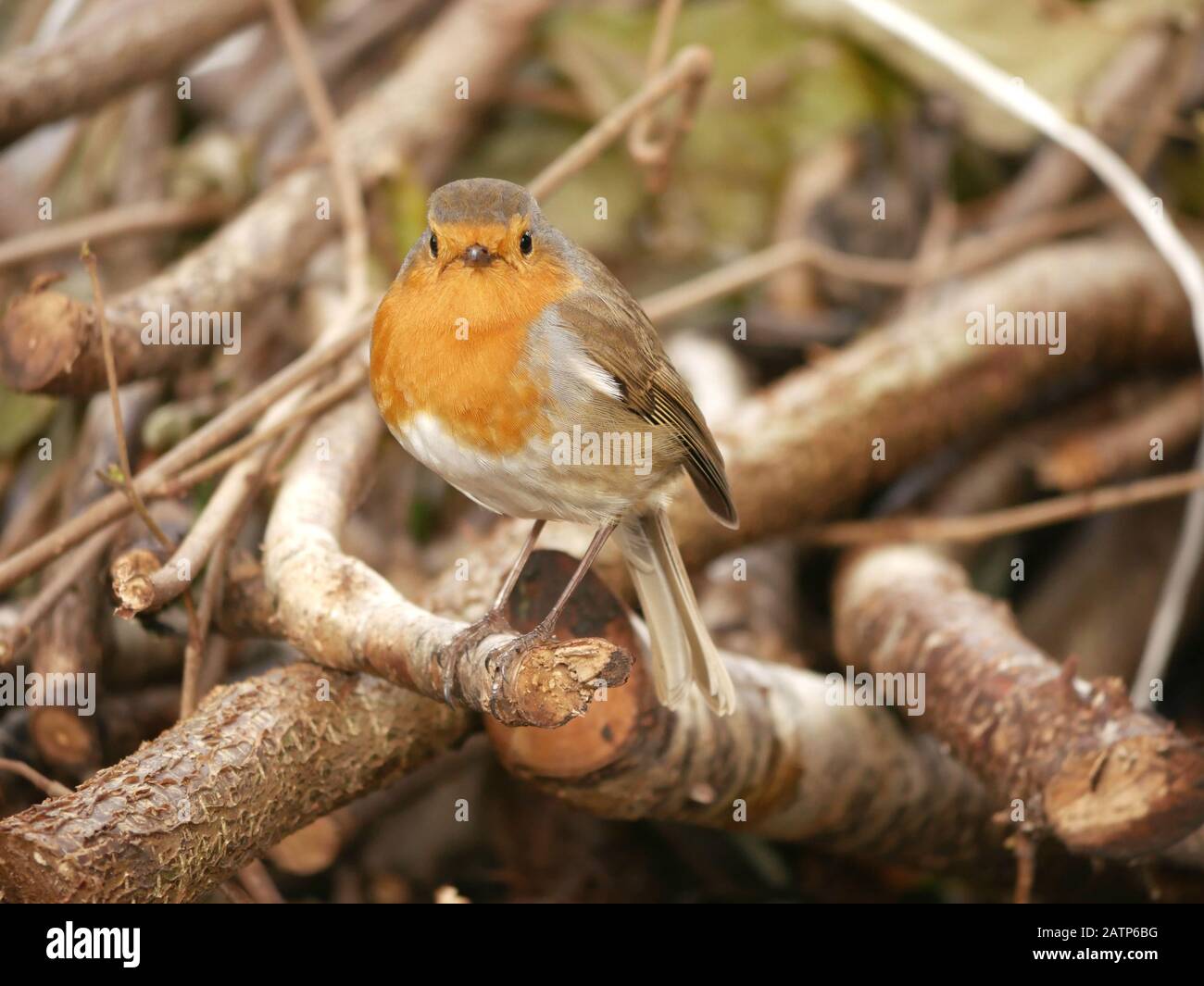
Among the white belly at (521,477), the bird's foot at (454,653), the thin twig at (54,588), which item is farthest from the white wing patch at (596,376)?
the thin twig at (54,588)

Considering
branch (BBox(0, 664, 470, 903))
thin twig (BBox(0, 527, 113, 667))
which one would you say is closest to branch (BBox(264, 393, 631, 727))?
branch (BBox(0, 664, 470, 903))

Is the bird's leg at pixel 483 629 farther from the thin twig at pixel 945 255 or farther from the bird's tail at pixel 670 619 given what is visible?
the thin twig at pixel 945 255

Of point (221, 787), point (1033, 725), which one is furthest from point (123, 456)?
point (1033, 725)

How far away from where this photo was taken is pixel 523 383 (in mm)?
2080

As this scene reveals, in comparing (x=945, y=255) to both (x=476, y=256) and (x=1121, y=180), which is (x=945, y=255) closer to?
(x=1121, y=180)

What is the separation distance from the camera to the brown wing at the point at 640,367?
222 cm

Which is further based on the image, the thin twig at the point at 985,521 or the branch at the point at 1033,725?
the thin twig at the point at 985,521

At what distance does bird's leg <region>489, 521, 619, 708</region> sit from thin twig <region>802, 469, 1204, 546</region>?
126 centimetres

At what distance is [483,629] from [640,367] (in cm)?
57

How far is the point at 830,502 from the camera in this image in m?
3.41

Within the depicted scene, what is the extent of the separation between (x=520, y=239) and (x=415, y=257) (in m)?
0.20

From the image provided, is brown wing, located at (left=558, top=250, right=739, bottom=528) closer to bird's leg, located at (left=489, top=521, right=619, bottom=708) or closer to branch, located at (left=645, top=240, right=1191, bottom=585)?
bird's leg, located at (left=489, top=521, right=619, bottom=708)
